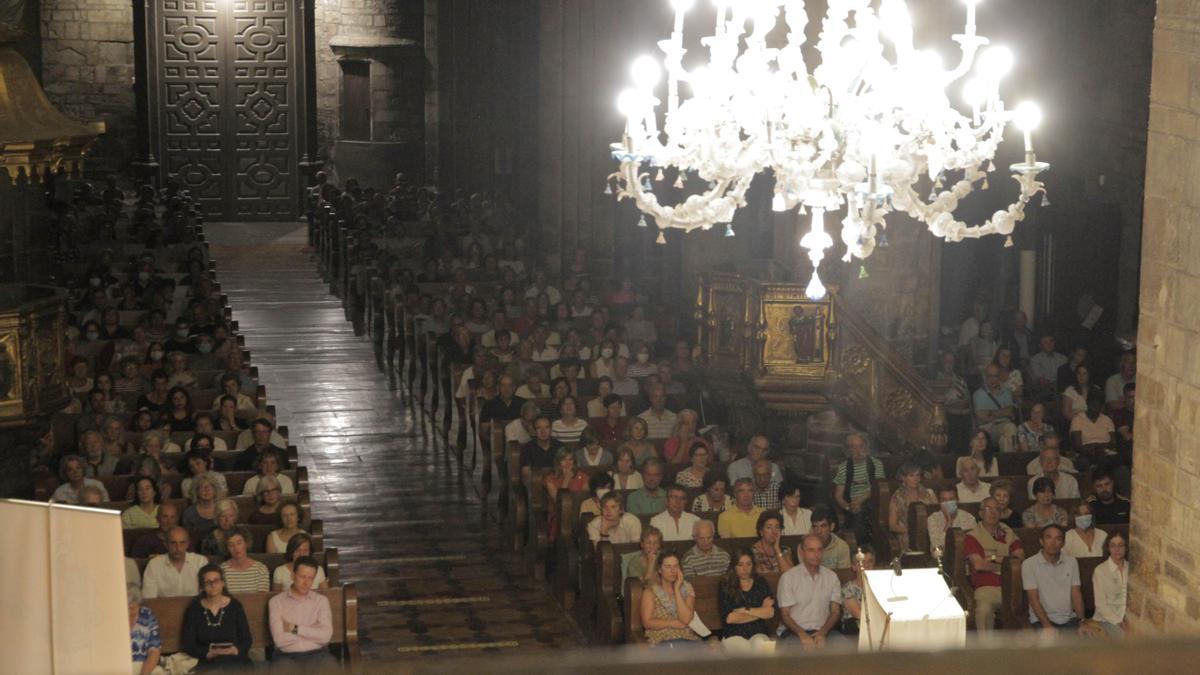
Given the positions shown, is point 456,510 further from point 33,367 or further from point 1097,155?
point 1097,155

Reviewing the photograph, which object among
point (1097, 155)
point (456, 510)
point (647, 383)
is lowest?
point (456, 510)

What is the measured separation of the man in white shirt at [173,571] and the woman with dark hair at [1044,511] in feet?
16.5

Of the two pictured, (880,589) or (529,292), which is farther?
(529,292)

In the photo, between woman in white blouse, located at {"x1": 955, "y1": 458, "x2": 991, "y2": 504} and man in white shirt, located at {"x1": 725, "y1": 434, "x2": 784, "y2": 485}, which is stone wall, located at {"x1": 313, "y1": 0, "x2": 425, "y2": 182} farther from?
woman in white blouse, located at {"x1": 955, "y1": 458, "x2": 991, "y2": 504}

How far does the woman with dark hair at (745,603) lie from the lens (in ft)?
31.3

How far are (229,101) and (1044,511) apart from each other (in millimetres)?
22823

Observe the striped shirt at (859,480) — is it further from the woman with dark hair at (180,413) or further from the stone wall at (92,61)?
the stone wall at (92,61)

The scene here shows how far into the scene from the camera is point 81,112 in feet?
101

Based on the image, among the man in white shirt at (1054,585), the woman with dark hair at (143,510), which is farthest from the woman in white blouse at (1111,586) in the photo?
the woman with dark hair at (143,510)

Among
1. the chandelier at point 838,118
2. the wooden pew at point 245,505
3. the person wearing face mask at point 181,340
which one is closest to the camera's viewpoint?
the chandelier at point 838,118

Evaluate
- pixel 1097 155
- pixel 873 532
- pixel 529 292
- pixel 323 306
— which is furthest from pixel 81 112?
pixel 873 532

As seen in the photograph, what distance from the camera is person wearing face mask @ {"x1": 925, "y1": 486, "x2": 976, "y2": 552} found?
10758 millimetres

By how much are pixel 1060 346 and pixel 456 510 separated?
749 centimetres

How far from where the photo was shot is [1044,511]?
35.6ft
